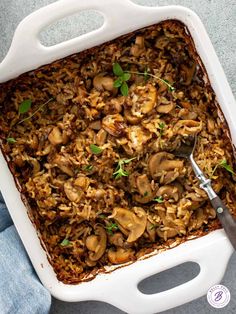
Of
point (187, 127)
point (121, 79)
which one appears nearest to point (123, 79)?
point (121, 79)

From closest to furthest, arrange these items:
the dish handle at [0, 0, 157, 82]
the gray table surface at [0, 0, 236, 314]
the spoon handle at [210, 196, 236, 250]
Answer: the dish handle at [0, 0, 157, 82] → the spoon handle at [210, 196, 236, 250] → the gray table surface at [0, 0, 236, 314]

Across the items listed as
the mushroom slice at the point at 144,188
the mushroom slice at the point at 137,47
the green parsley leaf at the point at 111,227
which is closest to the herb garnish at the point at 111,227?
the green parsley leaf at the point at 111,227

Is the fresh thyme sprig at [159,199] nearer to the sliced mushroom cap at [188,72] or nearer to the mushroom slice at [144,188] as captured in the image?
the mushroom slice at [144,188]

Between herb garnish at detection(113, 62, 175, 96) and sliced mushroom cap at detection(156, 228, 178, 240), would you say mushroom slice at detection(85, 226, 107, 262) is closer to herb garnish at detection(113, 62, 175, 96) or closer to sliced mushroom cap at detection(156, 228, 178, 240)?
sliced mushroom cap at detection(156, 228, 178, 240)

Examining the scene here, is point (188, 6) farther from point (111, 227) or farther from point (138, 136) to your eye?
point (111, 227)

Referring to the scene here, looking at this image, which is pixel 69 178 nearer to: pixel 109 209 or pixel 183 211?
pixel 109 209

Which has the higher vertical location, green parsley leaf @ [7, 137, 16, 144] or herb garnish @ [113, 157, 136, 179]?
green parsley leaf @ [7, 137, 16, 144]

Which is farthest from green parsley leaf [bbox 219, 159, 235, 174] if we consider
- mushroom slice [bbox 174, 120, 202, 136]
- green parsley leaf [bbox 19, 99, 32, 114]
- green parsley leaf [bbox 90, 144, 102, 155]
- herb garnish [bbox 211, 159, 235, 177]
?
green parsley leaf [bbox 19, 99, 32, 114]
